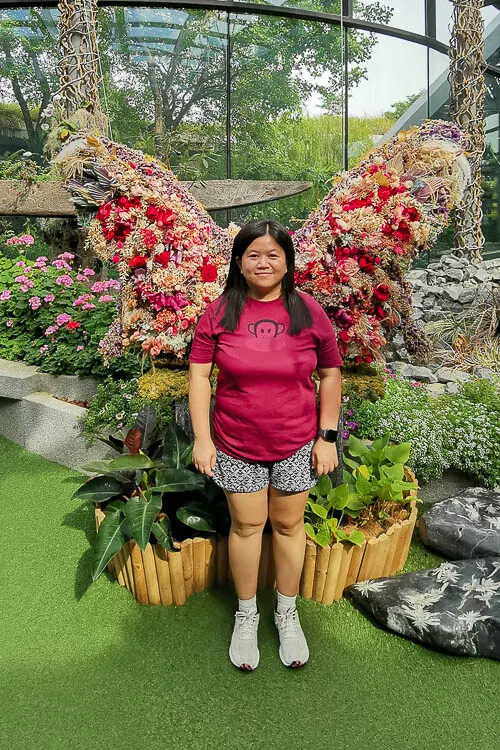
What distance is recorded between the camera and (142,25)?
6422mm

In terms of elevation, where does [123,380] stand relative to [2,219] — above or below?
below

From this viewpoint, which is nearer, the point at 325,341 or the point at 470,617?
the point at 325,341

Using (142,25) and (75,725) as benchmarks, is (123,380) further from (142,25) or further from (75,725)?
(142,25)

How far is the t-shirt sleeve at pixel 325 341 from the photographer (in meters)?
1.73

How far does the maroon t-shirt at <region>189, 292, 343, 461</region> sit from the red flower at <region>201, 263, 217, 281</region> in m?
0.91

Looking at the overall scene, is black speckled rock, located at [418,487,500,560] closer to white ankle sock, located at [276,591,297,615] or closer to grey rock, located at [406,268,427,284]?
white ankle sock, located at [276,591,297,615]

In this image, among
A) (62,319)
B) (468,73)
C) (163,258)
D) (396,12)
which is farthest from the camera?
(396,12)

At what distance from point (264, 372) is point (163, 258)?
1104mm

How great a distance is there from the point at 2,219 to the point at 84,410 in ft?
13.6

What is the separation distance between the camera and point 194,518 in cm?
220

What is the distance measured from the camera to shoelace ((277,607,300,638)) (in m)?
1.97

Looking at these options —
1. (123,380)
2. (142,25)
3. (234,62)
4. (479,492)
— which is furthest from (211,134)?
(479,492)

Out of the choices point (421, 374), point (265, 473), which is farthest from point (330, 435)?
point (421, 374)

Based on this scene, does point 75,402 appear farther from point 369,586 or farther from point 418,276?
point 418,276
